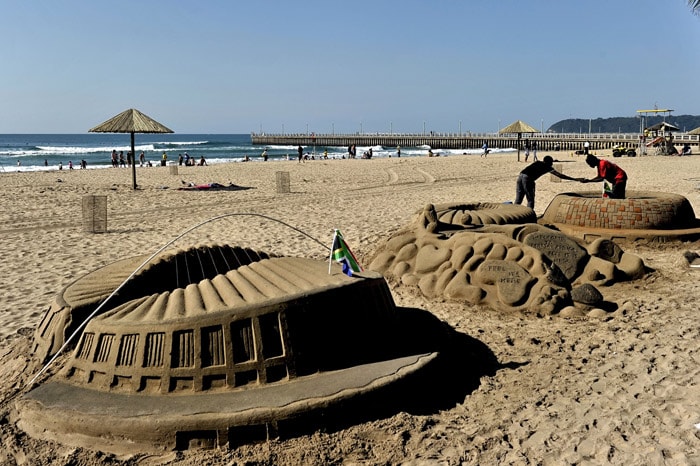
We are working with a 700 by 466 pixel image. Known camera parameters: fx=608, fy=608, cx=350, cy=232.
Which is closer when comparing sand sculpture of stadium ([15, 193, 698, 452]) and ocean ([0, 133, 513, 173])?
sand sculpture of stadium ([15, 193, 698, 452])

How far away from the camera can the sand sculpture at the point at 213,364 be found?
3.82 metres

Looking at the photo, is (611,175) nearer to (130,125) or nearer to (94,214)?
(94,214)

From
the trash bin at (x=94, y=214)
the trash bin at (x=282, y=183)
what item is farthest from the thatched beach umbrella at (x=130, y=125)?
the trash bin at (x=94, y=214)

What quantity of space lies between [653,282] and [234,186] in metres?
15.1

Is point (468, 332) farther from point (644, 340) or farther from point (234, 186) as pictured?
point (234, 186)

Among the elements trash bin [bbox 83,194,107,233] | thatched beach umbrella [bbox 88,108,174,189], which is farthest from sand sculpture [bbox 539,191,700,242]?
thatched beach umbrella [bbox 88,108,174,189]

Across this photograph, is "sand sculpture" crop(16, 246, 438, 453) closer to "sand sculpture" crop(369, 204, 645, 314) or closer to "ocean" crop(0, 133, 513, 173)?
"sand sculpture" crop(369, 204, 645, 314)

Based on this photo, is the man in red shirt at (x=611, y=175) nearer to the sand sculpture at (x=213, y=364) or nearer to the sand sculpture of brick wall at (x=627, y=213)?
the sand sculpture of brick wall at (x=627, y=213)

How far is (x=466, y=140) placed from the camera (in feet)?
232

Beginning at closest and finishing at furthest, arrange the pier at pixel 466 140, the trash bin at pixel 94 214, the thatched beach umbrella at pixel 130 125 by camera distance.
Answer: the trash bin at pixel 94 214, the thatched beach umbrella at pixel 130 125, the pier at pixel 466 140

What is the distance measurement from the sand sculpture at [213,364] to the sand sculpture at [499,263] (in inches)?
91.6

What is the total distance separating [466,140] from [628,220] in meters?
63.3

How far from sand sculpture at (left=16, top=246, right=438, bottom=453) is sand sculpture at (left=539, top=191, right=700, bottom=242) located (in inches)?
216

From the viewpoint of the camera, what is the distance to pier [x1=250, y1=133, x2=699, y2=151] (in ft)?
180
